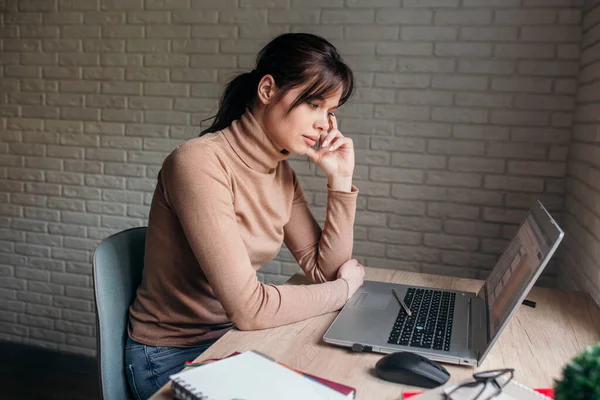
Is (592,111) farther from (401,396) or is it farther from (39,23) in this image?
(39,23)

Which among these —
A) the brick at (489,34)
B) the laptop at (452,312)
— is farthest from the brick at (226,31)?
the laptop at (452,312)

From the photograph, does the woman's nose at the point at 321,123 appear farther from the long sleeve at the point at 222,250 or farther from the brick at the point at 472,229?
the brick at the point at 472,229

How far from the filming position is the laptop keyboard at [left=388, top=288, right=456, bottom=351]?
1.23m

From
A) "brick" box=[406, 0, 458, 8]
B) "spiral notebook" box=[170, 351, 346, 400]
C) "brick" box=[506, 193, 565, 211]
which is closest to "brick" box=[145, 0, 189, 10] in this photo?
"brick" box=[406, 0, 458, 8]

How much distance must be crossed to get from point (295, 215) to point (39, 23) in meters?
1.99

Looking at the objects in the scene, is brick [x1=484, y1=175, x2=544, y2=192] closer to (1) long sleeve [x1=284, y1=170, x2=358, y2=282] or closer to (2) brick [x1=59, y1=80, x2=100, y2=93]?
(1) long sleeve [x1=284, y1=170, x2=358, y2=282]

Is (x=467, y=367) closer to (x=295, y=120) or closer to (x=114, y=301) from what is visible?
(x=295, y=120)

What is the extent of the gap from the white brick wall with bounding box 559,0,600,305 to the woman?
735 mm

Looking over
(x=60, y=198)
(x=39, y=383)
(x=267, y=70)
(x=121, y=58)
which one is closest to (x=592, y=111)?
(x=267, y=70)

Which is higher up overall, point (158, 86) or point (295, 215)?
point (158, 86)

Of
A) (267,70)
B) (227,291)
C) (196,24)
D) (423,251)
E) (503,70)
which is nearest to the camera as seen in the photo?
(227,291)

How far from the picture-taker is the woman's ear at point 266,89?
1.56 metres

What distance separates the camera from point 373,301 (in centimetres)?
153

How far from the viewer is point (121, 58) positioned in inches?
112
